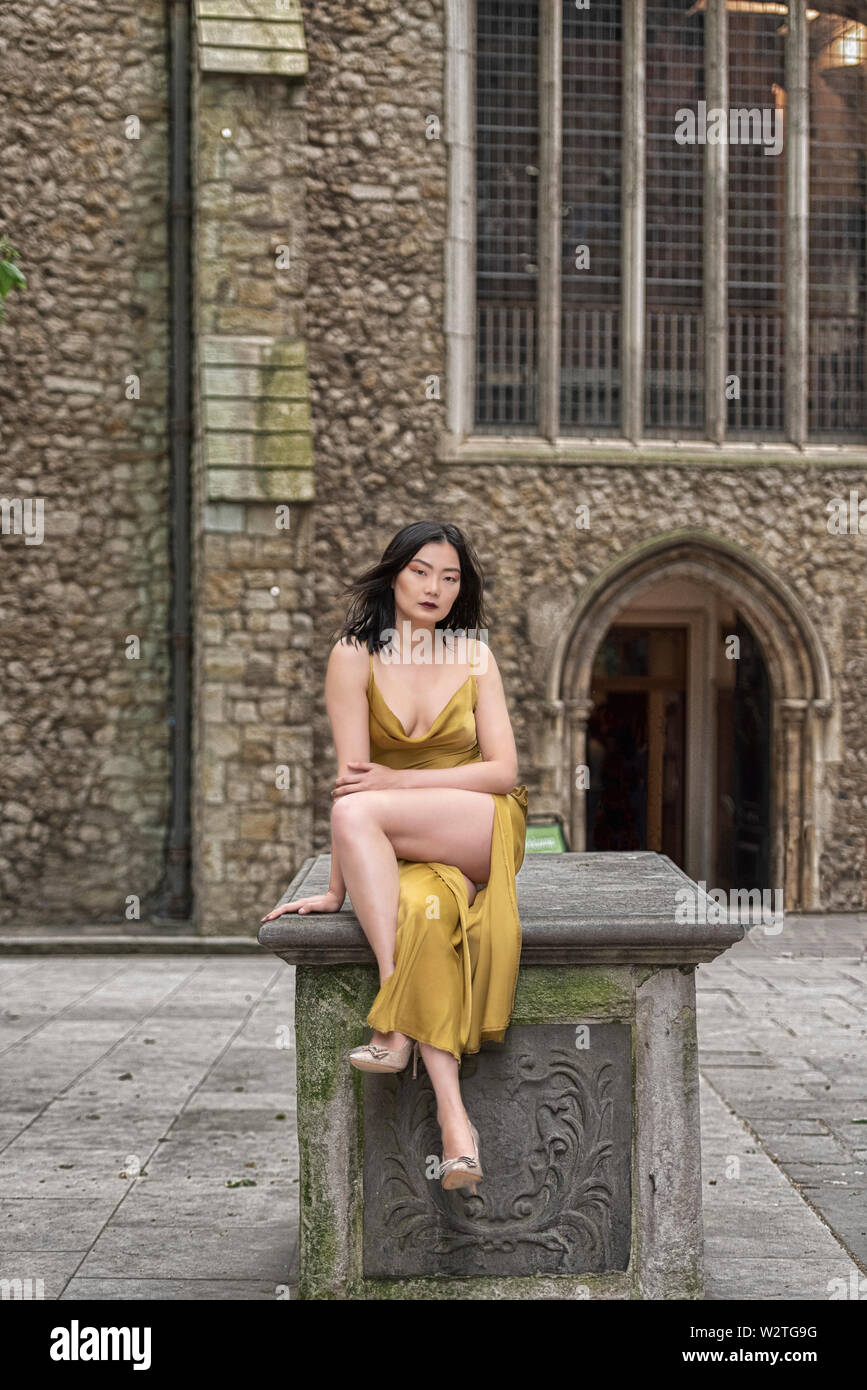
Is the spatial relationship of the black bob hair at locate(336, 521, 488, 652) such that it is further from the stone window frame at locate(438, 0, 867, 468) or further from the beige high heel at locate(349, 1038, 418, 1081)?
the stone window frame at locate(438, 0, 867, 468)

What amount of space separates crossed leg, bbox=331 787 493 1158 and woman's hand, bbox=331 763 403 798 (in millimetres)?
28

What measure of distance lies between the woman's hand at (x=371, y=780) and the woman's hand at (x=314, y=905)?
11.1 inches

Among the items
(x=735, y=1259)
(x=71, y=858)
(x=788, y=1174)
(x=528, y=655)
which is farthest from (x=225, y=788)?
(x=735, y=1259)

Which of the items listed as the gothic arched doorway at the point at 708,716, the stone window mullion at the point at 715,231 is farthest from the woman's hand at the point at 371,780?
the stone window mullion at the point at 715,231

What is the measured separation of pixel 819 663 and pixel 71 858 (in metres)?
5.79

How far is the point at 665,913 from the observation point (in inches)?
153

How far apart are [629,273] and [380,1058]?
9.37 meters

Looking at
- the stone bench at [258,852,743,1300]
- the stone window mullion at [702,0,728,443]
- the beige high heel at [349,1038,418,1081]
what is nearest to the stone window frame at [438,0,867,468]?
the stone window mullion at [702,0,728,443]

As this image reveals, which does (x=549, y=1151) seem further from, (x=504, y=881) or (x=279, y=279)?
(x=279, y=279)

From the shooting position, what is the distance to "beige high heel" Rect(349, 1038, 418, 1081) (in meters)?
3.57

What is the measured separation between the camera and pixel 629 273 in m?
11.9

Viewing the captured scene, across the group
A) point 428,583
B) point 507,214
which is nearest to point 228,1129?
point 428,583

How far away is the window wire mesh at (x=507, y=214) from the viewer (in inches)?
462

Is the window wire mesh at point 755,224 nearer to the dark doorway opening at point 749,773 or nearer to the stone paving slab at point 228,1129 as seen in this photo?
the dark doorway opening at point 749,773
